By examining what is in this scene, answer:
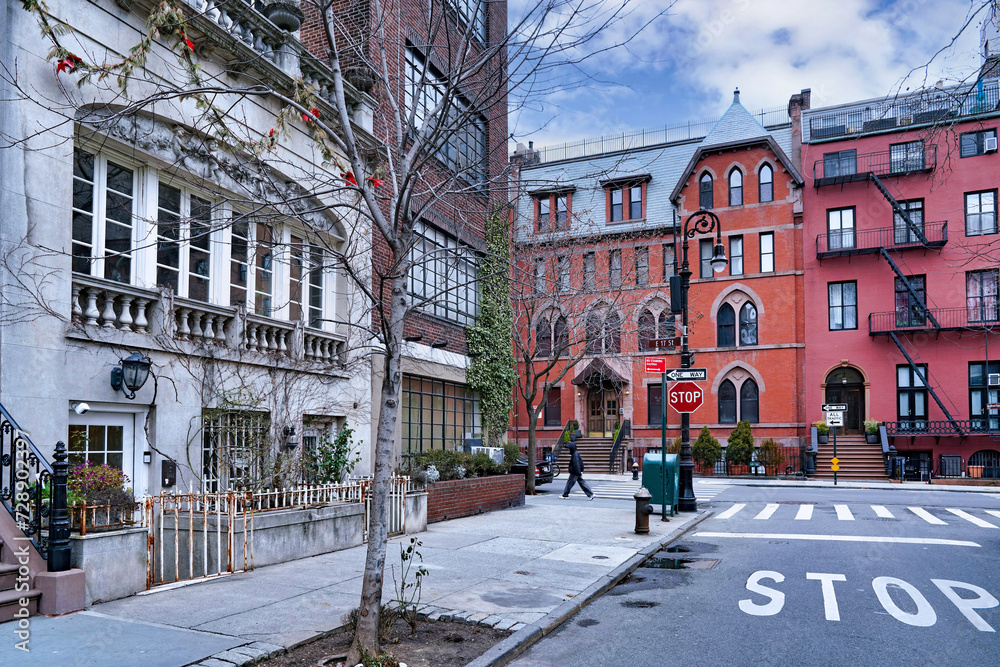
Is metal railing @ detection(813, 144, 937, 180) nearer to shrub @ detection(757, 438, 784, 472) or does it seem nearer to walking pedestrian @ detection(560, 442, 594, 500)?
shrub @ detection(757, 438, 784, 472)

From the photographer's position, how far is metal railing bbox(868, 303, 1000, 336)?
3454cm

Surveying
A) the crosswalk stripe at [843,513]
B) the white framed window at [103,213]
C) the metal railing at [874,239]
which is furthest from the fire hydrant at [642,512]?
the metal railing at [874,239]

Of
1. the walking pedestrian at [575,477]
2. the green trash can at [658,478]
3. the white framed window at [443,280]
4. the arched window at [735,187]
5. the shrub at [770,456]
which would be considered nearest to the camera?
the green trash can at [658,478]

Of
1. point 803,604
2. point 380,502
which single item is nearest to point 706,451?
point 803,604

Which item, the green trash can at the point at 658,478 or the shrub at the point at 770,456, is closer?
the green trash can at the point at 658,478

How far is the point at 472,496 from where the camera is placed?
56.2 feet

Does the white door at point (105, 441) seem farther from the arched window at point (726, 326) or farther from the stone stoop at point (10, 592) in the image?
the arched window at point (726, 326)

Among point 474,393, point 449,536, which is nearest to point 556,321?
point 474,393

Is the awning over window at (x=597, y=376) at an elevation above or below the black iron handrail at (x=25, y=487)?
above

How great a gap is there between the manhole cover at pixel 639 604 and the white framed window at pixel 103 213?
775 cm

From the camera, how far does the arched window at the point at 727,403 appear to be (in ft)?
126

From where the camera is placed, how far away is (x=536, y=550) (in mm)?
12398

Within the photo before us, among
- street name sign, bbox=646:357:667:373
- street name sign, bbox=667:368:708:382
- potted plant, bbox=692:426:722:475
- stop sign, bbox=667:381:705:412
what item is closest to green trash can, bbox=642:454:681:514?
stop sign, bbox=667:381:705:412

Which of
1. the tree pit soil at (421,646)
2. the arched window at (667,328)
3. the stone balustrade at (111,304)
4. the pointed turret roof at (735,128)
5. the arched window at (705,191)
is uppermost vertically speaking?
the pointed turret roof at (735,128)
